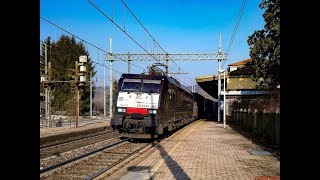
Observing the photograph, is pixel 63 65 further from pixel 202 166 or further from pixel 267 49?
pixel 202 166

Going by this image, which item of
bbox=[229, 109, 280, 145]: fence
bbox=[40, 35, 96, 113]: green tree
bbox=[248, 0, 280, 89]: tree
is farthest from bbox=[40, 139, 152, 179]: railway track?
bbox=[40, 35, 96, 113]: green tree

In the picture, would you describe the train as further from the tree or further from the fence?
the tree

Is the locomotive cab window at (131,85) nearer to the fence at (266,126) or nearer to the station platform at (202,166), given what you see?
the station platform at (202,166)

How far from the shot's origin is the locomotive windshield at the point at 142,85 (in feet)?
62.7

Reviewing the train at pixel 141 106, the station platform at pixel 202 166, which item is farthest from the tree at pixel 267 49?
the station platform at pixel 202 166

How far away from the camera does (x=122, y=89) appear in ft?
63.6

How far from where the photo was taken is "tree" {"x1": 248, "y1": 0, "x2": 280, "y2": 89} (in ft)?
86.1

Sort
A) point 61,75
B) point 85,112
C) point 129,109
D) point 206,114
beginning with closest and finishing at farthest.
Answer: point 129,109, point 206,114, point 61,75, point 85,112

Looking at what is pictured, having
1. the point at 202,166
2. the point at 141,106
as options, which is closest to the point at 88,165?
the point at 202,166
